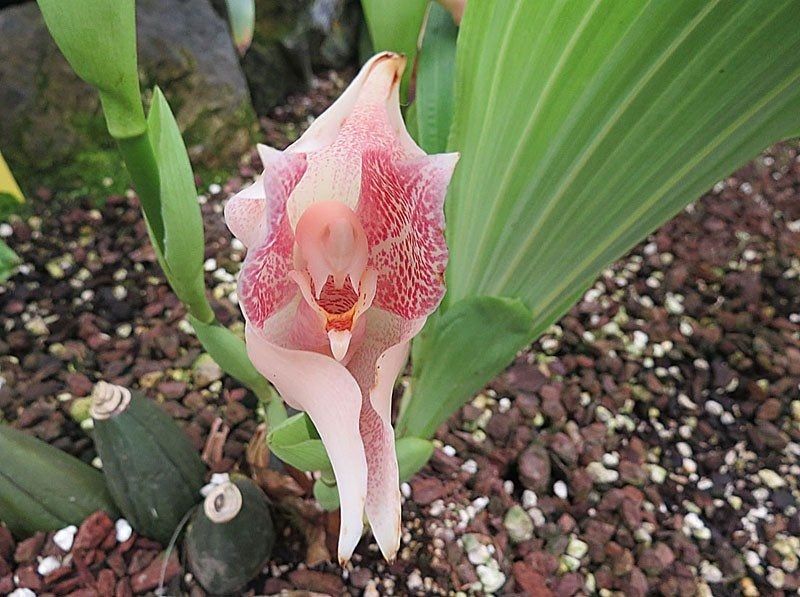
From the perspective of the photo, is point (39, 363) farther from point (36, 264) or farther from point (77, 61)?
point (77, 61)

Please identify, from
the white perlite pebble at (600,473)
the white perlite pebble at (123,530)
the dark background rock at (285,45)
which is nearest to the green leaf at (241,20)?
the dark background rock at (285,45)

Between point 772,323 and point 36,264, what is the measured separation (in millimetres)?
1256

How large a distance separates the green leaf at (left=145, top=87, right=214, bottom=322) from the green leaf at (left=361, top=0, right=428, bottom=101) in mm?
188

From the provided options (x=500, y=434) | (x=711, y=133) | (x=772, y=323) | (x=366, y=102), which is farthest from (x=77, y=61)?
(x=772, y=323)

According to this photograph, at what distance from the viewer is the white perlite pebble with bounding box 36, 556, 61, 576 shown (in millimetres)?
748

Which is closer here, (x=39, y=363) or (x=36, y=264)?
(x=39, y=363)

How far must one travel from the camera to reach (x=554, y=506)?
36.3 inches

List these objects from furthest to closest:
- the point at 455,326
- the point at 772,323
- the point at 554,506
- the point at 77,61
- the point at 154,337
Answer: the point at 772,323, the point at 154,337, the point at 554,506, the point at 455,326, the point at 77,61

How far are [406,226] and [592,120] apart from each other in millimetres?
210

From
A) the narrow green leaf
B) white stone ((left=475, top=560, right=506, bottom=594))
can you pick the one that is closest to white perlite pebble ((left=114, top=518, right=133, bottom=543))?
the narrow green leaf

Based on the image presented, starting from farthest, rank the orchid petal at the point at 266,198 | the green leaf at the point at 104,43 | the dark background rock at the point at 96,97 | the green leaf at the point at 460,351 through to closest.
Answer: the dark background rock at the point at 96,97 → the green leaf at the point at 460,351 → the green leaf at the point at 104,43 → the orchid petal at the point at 266,198

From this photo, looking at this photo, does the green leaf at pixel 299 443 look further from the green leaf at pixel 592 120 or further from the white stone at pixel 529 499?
the white stone at pixel 529 499

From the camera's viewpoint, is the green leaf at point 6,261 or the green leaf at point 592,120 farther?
the green leaf at point 6,261

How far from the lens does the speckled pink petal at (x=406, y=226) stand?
0.39 metres
